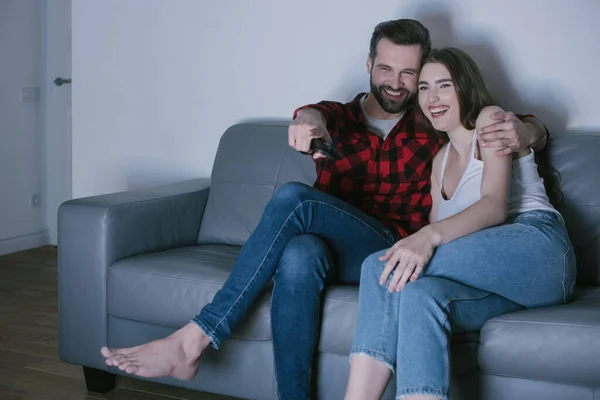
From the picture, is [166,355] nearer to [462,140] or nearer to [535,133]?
[462,140]

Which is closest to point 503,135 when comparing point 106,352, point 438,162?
point 438,162

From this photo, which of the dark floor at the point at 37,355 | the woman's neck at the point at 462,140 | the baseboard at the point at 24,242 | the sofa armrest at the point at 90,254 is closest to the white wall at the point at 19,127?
the baseboard at the point at 24,242

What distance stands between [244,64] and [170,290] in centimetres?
119

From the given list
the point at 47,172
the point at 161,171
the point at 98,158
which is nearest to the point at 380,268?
the point at 161,171

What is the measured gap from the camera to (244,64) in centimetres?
309

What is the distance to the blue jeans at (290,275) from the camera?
6.51 feet

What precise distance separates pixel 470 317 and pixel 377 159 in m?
0.74

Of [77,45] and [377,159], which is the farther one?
[77,45]

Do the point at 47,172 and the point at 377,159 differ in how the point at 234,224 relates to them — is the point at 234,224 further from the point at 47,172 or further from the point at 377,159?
the point at 47,172

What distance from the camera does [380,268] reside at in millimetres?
1862

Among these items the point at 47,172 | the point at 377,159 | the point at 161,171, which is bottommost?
the point at 47,172

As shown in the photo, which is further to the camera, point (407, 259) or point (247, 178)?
point (247, 178)

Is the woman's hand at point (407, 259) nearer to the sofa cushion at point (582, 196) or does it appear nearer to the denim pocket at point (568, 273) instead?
the denim pocket at point (568, 273)

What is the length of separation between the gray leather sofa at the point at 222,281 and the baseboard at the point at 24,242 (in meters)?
1.69
